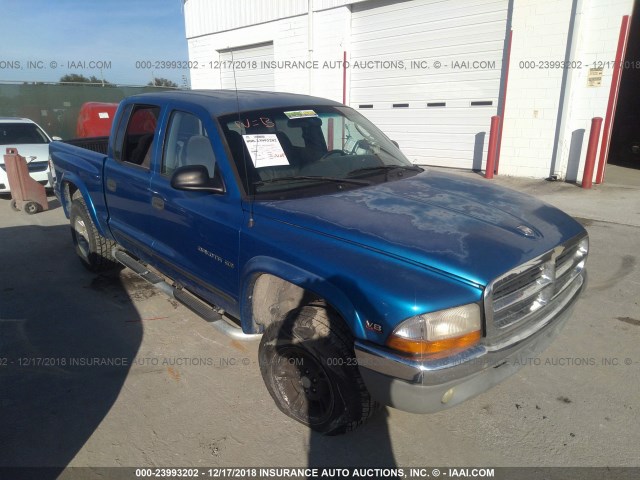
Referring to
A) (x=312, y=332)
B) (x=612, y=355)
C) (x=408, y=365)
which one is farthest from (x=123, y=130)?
(x=612, y=355)

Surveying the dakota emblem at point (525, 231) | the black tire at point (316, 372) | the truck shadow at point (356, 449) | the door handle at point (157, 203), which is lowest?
the truck shadow at point (356, 449)

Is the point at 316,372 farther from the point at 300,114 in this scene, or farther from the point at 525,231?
the point at 300,114

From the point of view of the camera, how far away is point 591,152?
8094 millimetres

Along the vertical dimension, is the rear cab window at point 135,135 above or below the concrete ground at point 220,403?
above

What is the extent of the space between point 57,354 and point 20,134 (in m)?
8.25

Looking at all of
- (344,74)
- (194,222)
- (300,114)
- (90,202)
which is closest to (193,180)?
(194,222)

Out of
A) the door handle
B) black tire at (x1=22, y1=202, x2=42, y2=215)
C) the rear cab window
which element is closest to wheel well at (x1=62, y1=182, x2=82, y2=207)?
the rear cab window

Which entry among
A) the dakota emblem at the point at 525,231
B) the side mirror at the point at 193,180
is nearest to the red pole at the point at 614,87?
the dakota emblem at the point at 525,231

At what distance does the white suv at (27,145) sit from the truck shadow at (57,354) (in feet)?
13.3

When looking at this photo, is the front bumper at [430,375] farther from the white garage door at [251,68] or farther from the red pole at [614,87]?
the white garage door at [251,68]

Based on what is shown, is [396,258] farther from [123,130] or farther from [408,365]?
[123,130]

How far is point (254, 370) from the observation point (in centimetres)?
334

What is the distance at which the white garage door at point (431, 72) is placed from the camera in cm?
947

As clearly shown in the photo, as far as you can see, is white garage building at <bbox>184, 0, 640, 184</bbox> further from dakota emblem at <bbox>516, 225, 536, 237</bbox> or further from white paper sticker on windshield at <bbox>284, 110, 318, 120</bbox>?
dakota emblem at <bbox>516, 225, 536, 237</bbox>
